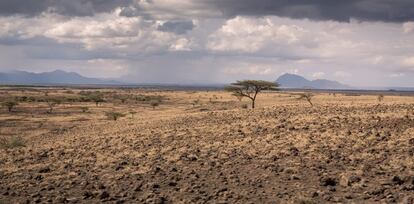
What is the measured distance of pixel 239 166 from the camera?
1781 cm

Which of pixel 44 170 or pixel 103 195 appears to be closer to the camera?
pixel 103 195

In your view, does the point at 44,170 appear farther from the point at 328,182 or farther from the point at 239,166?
the point at 328,182

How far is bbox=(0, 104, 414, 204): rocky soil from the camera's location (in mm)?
14445

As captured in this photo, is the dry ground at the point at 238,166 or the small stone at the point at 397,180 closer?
the small stone at the point at 397,180

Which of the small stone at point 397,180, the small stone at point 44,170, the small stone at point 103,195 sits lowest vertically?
the small stone at point 44,170

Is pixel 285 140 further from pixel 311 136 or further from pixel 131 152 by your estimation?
pixel 131 152

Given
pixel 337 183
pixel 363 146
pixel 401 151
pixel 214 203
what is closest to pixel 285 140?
pixel 363 146

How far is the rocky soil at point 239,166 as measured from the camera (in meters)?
14.4

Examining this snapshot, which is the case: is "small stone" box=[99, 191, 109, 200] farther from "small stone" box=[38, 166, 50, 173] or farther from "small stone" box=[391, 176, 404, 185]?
"small stone" box=[391, 176, 404, 185]

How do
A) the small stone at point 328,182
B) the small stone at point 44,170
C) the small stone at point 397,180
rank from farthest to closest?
the small stone at point 44,170 < the small stone at point 328,182 < the small stone at point 397,180

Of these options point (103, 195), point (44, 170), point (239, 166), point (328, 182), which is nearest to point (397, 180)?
point (328, 182)

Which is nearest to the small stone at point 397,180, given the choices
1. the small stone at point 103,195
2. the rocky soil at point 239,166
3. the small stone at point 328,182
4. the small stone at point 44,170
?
the rocky soil at point 239,166

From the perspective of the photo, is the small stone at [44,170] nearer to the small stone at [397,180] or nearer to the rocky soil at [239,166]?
the rocky soil at [239,166]

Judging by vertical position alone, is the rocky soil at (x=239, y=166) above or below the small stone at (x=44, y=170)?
above
